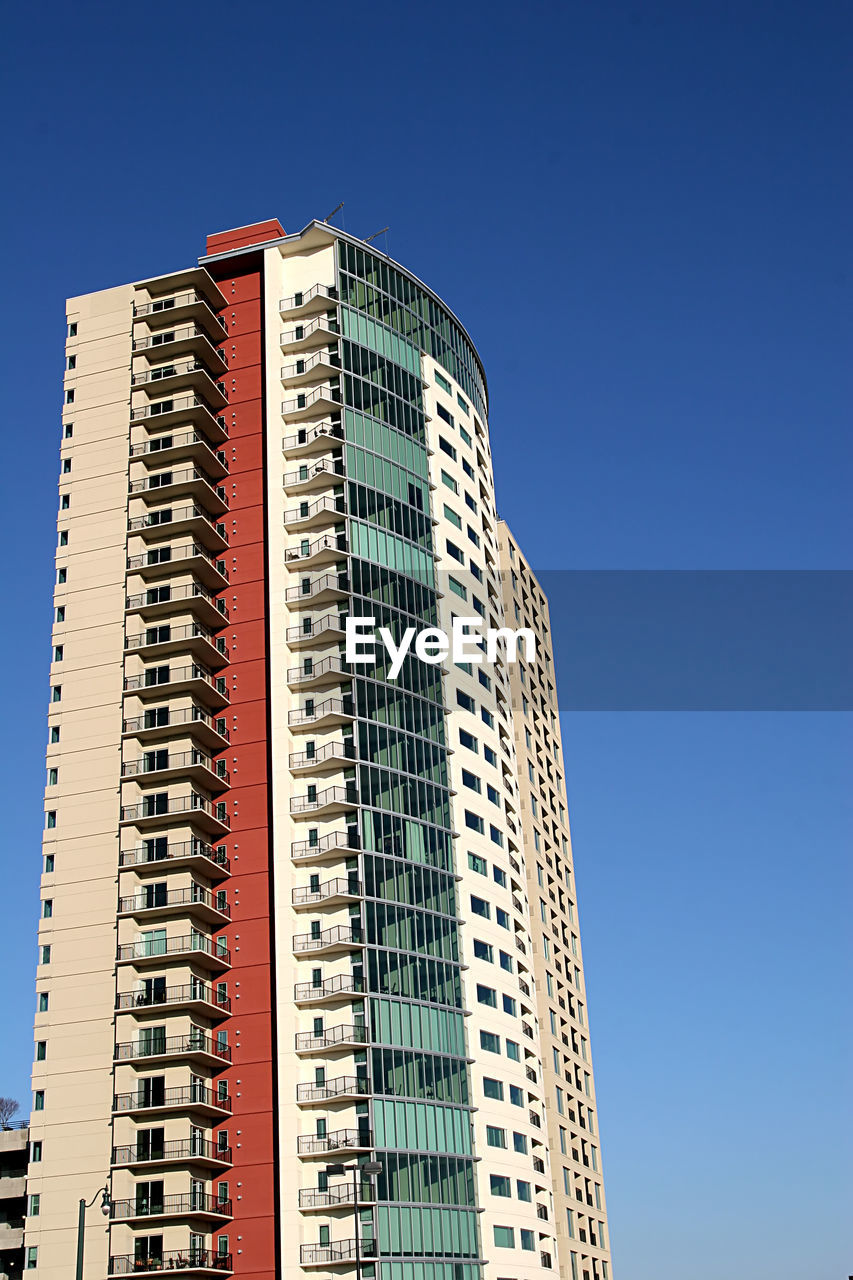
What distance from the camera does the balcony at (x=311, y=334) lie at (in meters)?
88.1

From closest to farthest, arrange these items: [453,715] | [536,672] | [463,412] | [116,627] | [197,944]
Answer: [197,944] < [116,627] < [453,715] < [463,412] < [536,672]

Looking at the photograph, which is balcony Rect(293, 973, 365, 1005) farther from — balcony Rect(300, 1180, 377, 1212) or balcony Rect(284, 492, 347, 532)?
balcony Rect(284, 492, 347, 532)

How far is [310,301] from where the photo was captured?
88.4 m

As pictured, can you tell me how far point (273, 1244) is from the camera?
67188mm

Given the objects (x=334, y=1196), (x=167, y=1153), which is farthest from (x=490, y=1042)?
(x=167, y=1153)

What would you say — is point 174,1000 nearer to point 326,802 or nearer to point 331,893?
point 331,893

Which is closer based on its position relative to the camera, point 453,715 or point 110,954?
point 110,954

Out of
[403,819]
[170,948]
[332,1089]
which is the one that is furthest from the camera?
[403,819]

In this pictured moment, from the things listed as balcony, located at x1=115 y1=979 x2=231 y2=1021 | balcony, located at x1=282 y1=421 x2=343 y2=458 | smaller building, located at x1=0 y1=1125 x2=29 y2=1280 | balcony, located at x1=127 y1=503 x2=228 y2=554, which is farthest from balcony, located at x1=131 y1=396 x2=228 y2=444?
smaller building, located at x1=0 y1=1125 x2=29 y2=1280

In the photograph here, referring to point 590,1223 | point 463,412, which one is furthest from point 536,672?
point 590,1223

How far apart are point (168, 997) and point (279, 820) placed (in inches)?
439

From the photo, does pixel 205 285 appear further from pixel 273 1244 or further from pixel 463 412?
pixel 273 1244

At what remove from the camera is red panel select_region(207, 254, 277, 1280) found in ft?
225

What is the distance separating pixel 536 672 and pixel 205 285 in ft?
167
